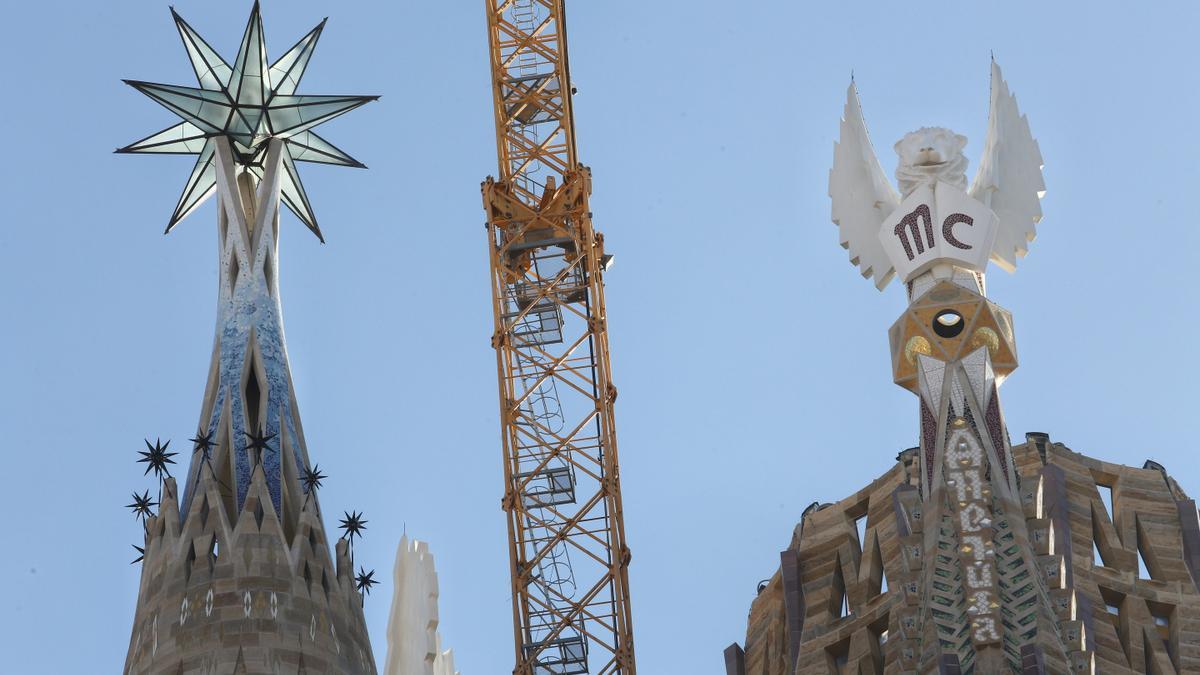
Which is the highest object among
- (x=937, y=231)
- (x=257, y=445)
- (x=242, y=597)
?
(x=937, y=231)

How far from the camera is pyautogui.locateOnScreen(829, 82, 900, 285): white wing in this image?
158 ft

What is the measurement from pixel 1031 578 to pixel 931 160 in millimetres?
9359

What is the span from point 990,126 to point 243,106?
46.2ft

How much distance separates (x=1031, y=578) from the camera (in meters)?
41.1

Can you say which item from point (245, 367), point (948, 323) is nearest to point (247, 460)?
point (245, 367)

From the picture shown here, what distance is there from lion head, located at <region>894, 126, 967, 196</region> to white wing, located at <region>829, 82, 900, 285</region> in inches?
20.4

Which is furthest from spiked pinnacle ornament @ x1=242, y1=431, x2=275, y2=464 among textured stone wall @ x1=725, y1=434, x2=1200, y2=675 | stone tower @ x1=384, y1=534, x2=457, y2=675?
stone tower @ x1=384, y1=534, x2=457, y2=675

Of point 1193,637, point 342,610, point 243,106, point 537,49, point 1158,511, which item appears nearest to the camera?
point 342,610

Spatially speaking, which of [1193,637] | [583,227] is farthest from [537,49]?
[1193,637]

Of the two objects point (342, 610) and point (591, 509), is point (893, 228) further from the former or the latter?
point (342, 610)

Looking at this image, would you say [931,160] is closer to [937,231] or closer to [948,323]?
[937,231]

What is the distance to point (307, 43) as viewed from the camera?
42.9 m

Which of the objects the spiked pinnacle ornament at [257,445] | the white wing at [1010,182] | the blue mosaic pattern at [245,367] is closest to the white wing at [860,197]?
the white wing at [1010,182]

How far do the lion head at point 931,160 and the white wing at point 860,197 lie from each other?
517mm
